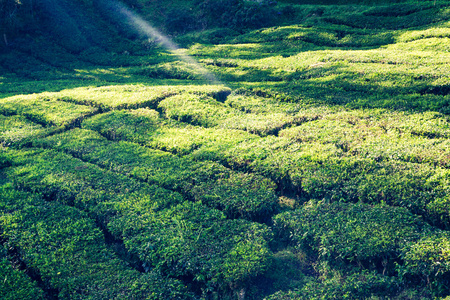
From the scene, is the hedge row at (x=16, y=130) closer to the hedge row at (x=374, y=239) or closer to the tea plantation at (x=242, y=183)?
the tea plantation at (x=242, y=183)

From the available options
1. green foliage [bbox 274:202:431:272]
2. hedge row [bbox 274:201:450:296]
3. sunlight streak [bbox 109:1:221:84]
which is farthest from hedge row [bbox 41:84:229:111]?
hedge row [bbox 274:201:450:296]

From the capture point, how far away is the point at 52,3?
38.7 metres

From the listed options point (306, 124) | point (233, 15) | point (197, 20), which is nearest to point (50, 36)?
point (197, 20)

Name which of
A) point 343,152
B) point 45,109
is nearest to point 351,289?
point 343,152

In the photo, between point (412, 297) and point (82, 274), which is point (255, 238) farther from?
point (82, 274)

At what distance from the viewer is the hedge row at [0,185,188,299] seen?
6691 mm

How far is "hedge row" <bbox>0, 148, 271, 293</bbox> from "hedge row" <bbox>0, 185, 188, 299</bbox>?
42 cm

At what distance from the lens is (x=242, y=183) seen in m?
9.95

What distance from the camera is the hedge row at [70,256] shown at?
6.69 metres

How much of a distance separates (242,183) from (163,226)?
278 centimetres

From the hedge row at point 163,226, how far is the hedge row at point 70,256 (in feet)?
1.37

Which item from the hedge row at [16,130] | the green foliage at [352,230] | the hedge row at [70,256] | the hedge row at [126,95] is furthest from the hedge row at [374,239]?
the hedge row at [16,130]

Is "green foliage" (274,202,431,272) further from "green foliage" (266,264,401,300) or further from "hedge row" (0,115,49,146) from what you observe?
"hedge row" (0,115,49,146)

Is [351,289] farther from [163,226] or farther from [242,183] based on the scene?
[163,226]
